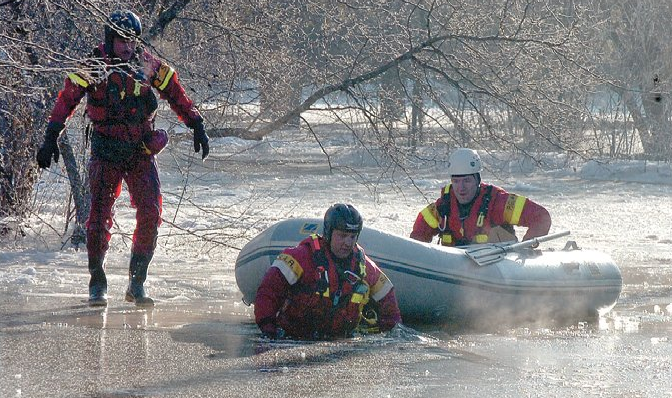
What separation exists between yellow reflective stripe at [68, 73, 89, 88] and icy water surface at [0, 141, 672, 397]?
4.37 ft

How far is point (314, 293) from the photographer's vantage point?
698 centimetres

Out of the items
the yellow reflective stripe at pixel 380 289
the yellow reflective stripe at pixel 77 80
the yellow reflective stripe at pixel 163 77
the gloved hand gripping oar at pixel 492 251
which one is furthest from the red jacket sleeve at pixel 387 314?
the yellow reflective stripe at pixel 77 80

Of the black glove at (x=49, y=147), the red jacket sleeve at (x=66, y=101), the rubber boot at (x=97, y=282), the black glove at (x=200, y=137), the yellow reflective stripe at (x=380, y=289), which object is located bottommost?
the rubber boot at (x=97, y=282)

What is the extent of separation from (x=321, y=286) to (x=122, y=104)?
180cm

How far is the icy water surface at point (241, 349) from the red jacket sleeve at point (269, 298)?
0.35ft

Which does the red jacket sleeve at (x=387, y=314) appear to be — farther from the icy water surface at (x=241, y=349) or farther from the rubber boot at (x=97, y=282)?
the rubber boot at (x=97, y=282)

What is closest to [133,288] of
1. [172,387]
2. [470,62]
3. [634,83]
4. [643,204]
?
[172,387]

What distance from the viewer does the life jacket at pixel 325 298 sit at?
6980 mm

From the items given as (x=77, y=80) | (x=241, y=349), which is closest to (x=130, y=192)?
Result: (x=77, y=80)

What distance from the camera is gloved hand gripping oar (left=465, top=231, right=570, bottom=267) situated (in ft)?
27.0

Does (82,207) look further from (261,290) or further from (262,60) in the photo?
(261,290)

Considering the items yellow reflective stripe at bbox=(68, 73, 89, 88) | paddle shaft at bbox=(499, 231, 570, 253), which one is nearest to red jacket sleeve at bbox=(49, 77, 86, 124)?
yellow reflective stripe at bbox=(68, 73, 89, 88)

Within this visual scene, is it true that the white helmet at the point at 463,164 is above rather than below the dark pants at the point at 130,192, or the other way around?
above

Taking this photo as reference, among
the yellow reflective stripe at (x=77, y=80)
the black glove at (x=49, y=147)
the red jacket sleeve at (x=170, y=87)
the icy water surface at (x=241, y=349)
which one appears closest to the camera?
the icy water surface at (x=241, y=349)
